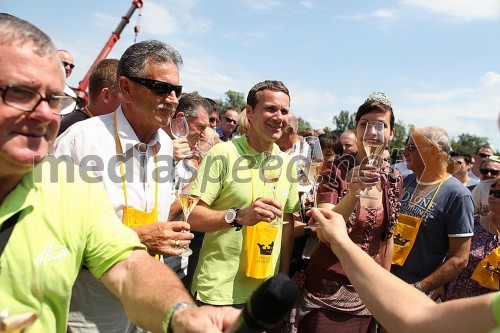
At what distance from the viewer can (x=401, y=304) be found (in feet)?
6.55

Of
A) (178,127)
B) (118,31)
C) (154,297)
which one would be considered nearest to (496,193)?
(178,127)

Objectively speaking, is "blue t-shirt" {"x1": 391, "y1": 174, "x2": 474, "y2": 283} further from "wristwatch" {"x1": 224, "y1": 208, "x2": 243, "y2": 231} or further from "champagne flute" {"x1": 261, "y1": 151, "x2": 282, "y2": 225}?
"wristwatch" {"x1": 224, "y1": 208, "x2": 243, "y2": 231}

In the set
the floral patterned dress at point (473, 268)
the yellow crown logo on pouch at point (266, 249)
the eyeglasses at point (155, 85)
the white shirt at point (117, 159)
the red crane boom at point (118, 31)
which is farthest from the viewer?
the red crane boom at point (118, 31)

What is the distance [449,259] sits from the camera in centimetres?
423

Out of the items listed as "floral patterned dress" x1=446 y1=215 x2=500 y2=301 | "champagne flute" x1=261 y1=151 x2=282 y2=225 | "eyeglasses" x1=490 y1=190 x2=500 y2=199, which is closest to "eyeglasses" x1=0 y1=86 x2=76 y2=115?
"champagne flute" x1=261 y1=151 x2=282 y2=225

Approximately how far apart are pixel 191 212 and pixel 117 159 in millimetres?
999

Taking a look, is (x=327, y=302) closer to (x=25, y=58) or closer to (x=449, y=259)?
(x=449, y=259)

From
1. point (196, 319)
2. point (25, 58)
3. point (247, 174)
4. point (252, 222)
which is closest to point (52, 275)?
point (196, 319)

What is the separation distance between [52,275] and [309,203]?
2691 mm

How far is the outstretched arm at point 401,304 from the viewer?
1695 millimetres

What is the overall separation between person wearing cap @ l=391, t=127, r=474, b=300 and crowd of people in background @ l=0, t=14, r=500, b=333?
0.01 metres

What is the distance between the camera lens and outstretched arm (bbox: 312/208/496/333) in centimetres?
170

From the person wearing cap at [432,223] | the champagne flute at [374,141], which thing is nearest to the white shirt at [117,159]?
the champagne flute at [374,141]

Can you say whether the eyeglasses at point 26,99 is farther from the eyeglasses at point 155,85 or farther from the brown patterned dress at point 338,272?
the brown patterned dress at point 338,272
